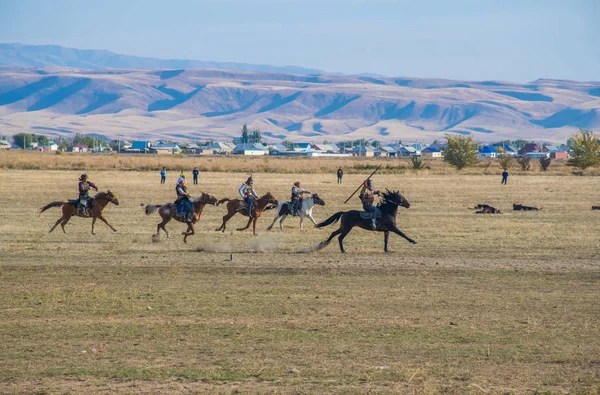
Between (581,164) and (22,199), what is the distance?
2486 inches

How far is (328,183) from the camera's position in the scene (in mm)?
59344

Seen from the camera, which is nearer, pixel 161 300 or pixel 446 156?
pixel 161 300

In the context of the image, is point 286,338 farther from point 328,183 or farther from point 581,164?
point 581,164

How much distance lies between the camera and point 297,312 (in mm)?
13633

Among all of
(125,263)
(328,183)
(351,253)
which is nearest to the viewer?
(125,263)

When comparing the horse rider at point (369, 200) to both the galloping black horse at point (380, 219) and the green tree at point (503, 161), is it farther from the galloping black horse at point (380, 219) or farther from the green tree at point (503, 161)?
the green tree at point (503, 161)

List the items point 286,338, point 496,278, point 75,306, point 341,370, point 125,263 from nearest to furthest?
point 341,370 < point 286,338 < point 75,306 < point 496,278 < point 125,263

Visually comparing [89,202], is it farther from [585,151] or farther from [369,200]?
[585,151]

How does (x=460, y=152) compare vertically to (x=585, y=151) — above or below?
below

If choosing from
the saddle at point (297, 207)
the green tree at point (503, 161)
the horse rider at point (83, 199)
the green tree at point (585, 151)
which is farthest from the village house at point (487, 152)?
the horse rider at point (83, 199)

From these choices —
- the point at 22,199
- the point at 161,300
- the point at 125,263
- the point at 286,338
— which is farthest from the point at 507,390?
the point at 22,199

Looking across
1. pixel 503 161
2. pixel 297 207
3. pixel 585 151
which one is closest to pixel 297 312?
pixel 297 207

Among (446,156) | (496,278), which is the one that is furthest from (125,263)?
(446,156)

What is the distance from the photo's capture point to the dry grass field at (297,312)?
32.4 ft
